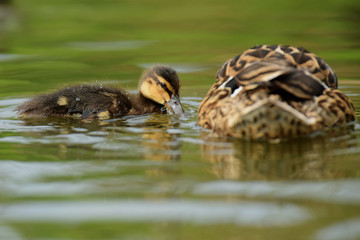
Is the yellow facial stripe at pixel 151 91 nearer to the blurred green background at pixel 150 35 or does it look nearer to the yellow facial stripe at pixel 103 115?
the yellow facial stripe at pixel 103 115

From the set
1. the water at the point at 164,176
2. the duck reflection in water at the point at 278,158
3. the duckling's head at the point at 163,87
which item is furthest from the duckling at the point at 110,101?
the duck reflection in water at the point at 278,158

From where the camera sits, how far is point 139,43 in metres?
9.25

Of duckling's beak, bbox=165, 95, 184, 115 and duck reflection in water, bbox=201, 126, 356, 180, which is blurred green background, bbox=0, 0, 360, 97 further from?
duck reflection in water, bbox=201, 126, 356, 180

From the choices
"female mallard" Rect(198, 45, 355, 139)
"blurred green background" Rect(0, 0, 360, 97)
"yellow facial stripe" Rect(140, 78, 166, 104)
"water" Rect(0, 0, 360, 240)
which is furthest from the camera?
"blurred green background" Rect(0, 0, 360, 97)

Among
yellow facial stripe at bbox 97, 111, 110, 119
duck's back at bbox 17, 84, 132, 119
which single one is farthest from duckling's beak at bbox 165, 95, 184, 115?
yellow facial stripe at bbox 97, 111, 110, 119

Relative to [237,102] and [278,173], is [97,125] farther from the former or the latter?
[278,173]

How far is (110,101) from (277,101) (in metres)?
1.86

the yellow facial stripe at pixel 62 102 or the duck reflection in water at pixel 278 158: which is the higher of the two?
the yellow facial stripe at pixel 62 102

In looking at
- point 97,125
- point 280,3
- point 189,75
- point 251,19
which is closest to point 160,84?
point 97,125

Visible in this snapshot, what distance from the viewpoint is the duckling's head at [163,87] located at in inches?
229

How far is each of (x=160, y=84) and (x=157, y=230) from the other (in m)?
3.17

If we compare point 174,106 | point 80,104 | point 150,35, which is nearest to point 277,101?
point 174,106

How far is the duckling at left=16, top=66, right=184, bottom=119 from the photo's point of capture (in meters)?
5.54

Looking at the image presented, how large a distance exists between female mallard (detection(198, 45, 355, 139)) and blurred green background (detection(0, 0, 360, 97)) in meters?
2.33
